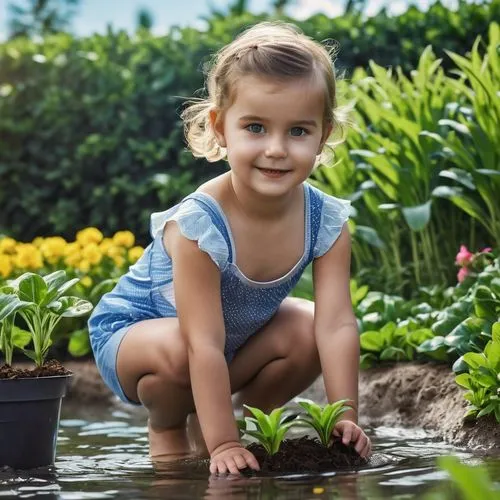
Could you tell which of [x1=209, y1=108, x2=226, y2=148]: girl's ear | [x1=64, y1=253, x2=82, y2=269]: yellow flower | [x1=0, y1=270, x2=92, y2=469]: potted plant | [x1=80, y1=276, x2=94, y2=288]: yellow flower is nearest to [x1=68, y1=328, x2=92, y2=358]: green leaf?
[x1=80, y1=276, x2=94, y2=288]: yellow flower

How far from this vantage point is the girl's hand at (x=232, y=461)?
2.80m

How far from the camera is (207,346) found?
2.97 metres

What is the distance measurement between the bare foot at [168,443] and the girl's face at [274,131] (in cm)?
86

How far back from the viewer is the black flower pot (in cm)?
298

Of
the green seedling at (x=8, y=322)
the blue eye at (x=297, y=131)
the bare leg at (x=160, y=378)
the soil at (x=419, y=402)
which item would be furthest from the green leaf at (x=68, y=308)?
the soil at (x=419, y=402)

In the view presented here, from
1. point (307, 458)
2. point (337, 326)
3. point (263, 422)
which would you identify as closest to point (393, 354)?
point (337, 326)

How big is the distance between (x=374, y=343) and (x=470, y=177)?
96 centimetres

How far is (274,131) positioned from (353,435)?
2.78 feet

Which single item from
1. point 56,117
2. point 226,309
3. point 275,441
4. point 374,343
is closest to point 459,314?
point 374,343

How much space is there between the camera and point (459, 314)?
13.0 ft

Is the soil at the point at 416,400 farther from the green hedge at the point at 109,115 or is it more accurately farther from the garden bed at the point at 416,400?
the green hedge at the point at 109,115

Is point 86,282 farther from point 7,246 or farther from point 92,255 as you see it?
point 7,246

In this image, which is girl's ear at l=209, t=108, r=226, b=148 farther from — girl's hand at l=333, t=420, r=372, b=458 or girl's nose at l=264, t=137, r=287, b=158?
girl's hand at l=333, t=420, r=372, b=458

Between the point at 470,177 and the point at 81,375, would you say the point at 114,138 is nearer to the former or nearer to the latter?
the point at 81,375
